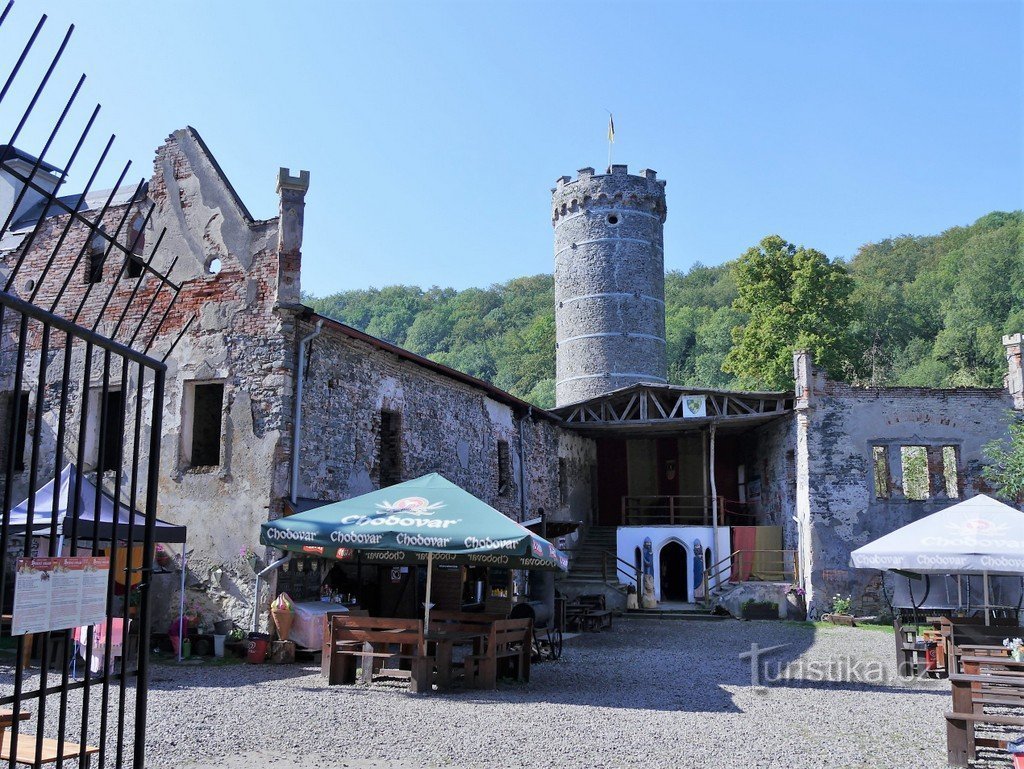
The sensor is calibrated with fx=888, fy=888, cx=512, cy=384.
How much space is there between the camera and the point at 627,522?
26.5m

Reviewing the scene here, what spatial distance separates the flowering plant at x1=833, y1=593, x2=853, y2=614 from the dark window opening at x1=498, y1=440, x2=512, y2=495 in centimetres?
745

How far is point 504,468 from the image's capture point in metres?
20.1

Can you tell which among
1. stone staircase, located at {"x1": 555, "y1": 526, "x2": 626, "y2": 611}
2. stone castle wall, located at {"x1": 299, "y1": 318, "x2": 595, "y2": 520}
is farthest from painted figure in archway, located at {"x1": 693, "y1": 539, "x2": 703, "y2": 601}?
stone castle wall, located at {"x1": 299, "y1": 318, "x2": 595, "y2": 520}

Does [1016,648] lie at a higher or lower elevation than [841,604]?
higher

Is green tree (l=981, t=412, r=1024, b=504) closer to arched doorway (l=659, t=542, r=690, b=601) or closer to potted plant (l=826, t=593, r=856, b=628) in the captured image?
potted plant (l=826, t=593, r=856, b=628)

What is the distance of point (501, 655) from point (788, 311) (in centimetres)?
2689

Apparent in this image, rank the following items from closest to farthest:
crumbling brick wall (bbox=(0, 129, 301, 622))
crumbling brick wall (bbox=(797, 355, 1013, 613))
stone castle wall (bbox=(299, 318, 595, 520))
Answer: crumbling brick wall (bbox=(0, 129, 301, 622)), stone castle wall (bbox=(299, 318, 595, 520)), crumbling brick wall (bbox=(797, 355, 1013, 613))

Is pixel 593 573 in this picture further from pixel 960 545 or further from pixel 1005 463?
pixel 960 545

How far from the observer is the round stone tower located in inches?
1329

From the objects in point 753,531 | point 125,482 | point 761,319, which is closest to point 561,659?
point 125,482

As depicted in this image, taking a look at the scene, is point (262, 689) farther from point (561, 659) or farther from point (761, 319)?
point (761, 319)

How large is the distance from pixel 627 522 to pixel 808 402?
8.25 m

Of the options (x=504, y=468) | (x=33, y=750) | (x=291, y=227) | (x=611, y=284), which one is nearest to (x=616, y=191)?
(x=611, y=284)

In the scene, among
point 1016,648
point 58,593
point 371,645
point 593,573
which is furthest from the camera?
point 593,573
